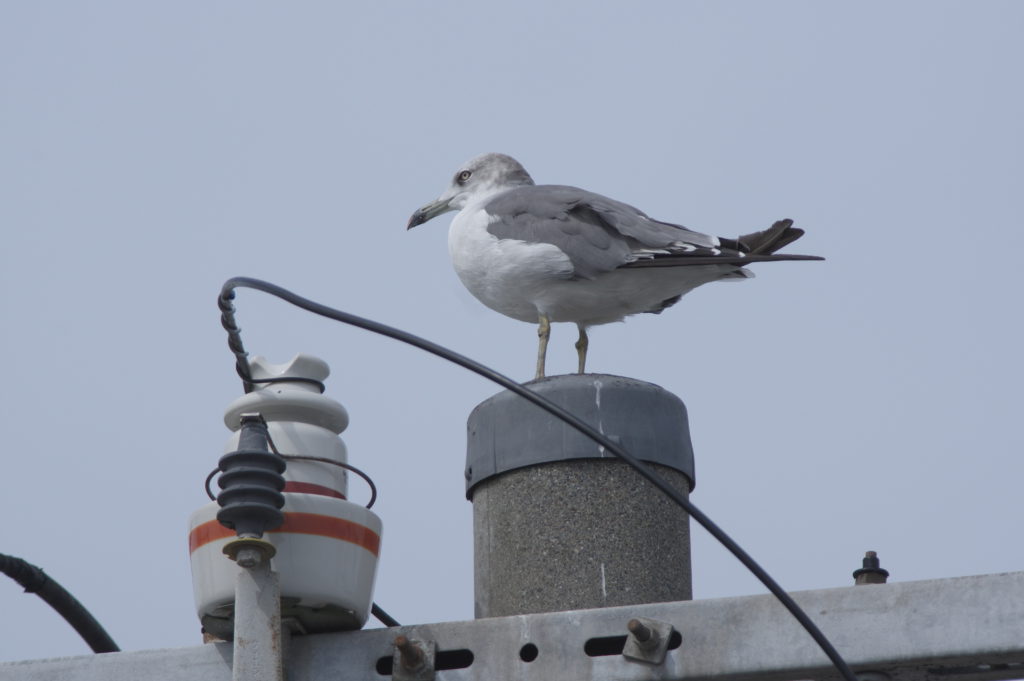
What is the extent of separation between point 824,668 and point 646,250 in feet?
11.6

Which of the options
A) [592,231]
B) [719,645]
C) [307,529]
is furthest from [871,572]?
[592,231]

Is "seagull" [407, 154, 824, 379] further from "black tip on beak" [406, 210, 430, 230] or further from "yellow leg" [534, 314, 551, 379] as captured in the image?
"black tip on beak" [406, 210, 430, 230]

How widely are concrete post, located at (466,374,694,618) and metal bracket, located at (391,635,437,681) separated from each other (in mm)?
480

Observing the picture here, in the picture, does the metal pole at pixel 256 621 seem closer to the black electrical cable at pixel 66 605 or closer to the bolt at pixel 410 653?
the bolt at pixel 410 653

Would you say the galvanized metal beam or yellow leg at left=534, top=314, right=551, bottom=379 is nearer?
the galvanized metal beam

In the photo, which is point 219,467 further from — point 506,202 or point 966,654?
point 506,202

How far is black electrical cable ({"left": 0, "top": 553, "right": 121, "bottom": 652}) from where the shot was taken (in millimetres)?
5059

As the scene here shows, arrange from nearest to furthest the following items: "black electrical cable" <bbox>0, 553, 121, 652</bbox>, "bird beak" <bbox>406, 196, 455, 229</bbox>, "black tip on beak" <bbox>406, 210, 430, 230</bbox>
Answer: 1. "black electrical cable" <bbox>0, 553, 121, 652</bbox>
2. "bird beak" <bbox>406, 196, 455, 229</bbox>
3. "black tip on beak" <bbox>406, 210, 430, 230</bbox>

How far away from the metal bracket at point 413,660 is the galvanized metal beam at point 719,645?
0.02 meters

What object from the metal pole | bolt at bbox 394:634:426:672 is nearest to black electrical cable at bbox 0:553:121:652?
the metal pole

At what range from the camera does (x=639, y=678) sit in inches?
159

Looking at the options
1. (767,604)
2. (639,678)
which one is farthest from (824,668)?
(639,678)

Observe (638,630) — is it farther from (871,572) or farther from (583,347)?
(583,347)

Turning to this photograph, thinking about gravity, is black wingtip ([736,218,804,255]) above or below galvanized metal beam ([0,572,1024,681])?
above
